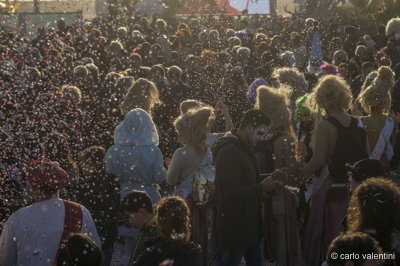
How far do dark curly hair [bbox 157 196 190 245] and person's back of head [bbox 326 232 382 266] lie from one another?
98cm

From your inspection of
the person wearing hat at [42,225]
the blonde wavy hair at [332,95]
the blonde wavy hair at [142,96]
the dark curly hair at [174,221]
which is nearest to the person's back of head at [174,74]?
the blonde wavy hair at [142,96]

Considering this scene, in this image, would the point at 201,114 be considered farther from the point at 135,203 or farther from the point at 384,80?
the point at 384,80

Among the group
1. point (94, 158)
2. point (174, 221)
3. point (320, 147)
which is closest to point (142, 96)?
point (94, 158)

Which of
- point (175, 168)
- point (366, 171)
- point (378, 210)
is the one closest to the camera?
point (378, 210)

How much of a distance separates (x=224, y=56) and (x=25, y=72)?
4.08 m

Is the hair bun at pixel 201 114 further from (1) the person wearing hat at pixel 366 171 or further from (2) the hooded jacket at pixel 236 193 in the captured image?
(1) the person wearing hat at pixel 366 171

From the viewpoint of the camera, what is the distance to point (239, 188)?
23.4 feet

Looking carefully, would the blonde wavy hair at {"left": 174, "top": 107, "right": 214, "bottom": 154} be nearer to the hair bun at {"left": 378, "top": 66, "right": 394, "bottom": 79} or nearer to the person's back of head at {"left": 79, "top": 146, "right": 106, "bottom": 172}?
the person's back of head at {"left": 79, "top": 146, "right": 106, "bottom": 172}

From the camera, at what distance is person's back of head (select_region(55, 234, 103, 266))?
4.88 meters

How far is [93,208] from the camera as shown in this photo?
24.5 ft

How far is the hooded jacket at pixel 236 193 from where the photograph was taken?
713 centimetres

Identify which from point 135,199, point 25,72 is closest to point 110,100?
point 25,72

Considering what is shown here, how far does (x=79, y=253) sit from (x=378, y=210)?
1623 mm

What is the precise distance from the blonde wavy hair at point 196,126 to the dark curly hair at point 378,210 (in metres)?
2.67
